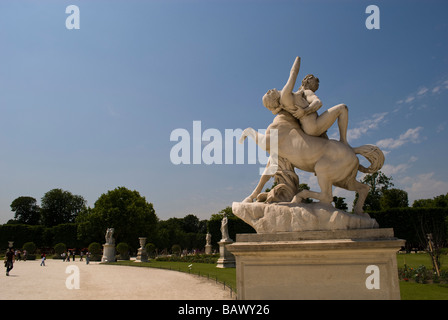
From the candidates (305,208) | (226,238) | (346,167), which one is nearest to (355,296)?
(305,208)

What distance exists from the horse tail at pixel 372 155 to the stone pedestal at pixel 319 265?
118 centimetres

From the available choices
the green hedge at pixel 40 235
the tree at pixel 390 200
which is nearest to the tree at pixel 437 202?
the tree at pixel 390 200

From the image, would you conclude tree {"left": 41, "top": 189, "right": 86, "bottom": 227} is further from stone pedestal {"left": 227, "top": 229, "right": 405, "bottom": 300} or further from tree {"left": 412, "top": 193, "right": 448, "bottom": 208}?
stone pedestal {"left": 227, "top": 229, "right": 405, "bottom": 300}

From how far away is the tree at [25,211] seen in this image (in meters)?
56.7

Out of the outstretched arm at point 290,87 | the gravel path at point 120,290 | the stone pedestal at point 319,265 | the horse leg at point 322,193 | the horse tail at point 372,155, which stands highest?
the outstretched arm at point 290,87

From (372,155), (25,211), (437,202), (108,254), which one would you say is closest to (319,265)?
(372,155)

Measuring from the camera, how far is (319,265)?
4.26 meters

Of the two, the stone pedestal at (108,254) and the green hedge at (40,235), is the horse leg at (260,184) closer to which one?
the stone pedestal at (108,254)

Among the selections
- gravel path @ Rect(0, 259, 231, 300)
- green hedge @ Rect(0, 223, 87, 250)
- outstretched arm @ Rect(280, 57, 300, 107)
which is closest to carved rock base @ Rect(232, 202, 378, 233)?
outstretched arm @ Rect(280, 57, 300, 107)

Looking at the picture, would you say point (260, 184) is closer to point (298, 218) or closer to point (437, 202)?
point (298, 218)

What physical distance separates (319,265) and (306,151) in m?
1.71
